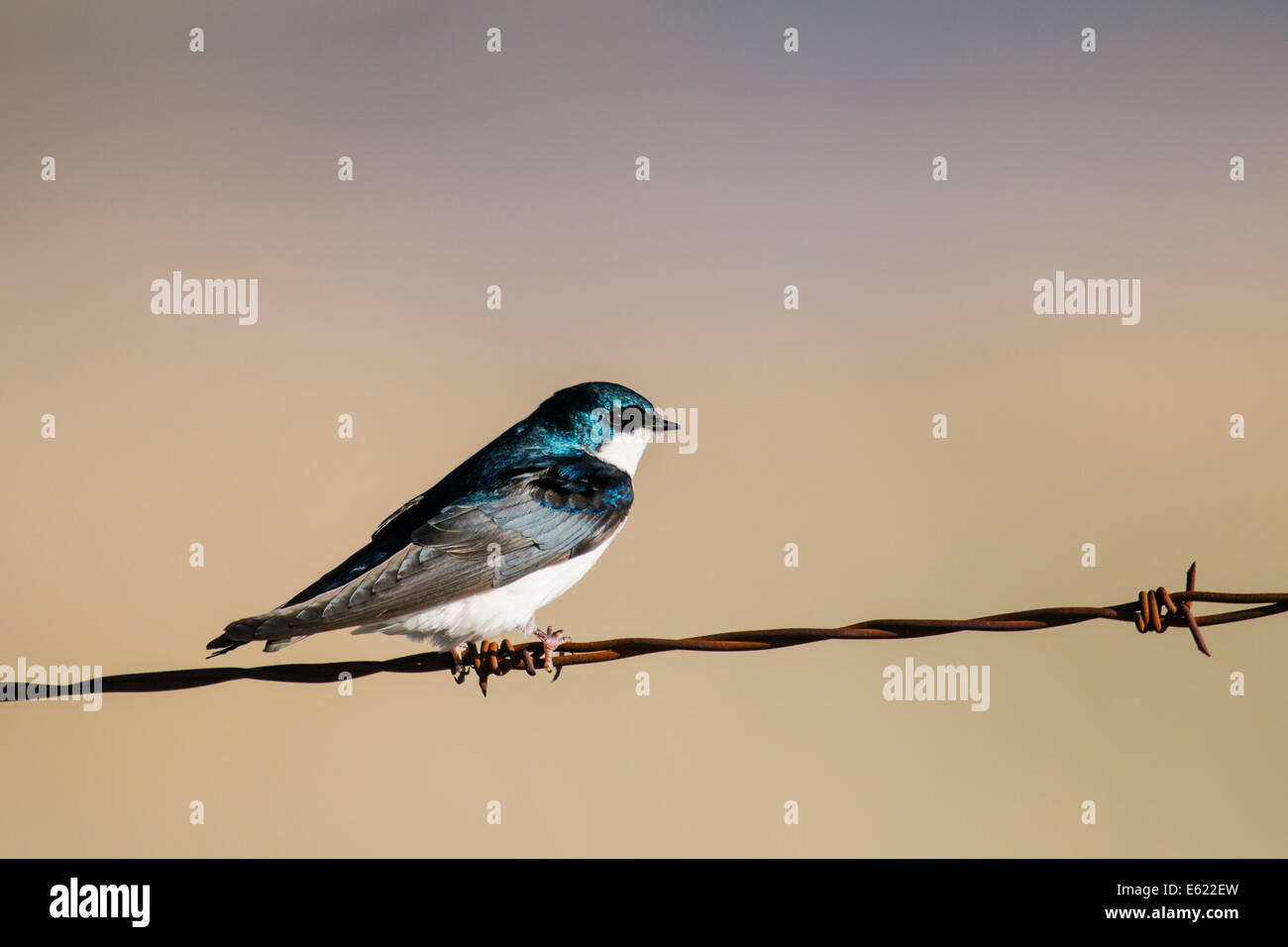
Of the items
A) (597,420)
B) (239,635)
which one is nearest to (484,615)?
(239,635)

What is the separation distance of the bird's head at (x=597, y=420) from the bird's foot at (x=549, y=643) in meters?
1.05

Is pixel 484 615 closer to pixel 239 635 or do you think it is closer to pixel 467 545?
pixel 467 545

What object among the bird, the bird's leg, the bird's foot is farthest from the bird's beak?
the bird's leg

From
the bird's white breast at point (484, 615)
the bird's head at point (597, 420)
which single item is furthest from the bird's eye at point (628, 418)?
the bird's white breast at point (484, 615)

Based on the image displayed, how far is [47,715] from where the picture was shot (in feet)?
27.6

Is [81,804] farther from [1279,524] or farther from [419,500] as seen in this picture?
[1279,524]

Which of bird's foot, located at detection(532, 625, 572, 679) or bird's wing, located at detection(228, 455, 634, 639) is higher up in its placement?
bird's wing, located at detection(228, 455, 634, 639)

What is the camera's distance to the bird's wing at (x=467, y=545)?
3711 mm

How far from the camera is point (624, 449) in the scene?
514 cm

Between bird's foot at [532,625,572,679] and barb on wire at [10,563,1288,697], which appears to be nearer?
barb on wire at [10,563,1288,697]

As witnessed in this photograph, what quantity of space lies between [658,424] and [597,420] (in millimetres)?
304

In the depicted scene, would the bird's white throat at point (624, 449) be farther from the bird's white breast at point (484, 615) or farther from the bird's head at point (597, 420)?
the bird's white breast at point (484, 615)

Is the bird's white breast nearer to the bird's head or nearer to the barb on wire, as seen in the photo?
the barb on wire

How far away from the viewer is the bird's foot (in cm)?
380
